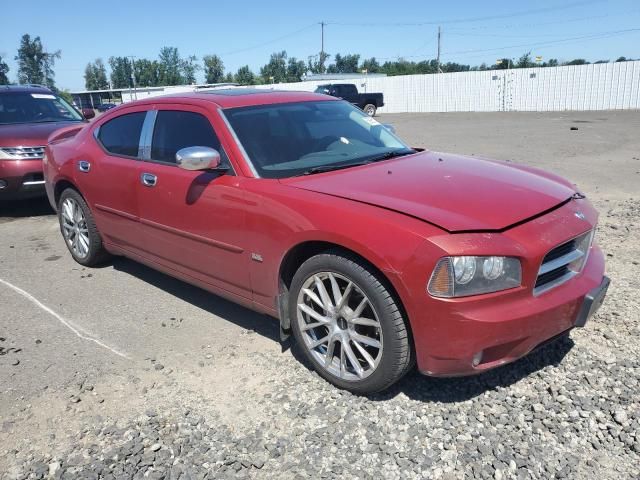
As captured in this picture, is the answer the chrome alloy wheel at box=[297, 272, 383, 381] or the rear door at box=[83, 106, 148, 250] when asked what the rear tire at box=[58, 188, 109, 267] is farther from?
the chrome alloy wheel at box=[297, 272, 383, 381]

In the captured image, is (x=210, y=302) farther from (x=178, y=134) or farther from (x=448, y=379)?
(x=448, y=379)

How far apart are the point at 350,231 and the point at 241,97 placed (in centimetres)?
185

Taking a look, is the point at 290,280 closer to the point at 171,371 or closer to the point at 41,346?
the point at 171,371

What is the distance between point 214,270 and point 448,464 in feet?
6.54

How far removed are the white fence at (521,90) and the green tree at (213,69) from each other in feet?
287

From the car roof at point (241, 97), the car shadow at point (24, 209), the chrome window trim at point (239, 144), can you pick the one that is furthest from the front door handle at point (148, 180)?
A: the car shadow at point (24, 209)

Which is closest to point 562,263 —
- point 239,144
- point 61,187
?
point 239,144

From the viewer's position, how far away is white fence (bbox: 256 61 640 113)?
27953 mm

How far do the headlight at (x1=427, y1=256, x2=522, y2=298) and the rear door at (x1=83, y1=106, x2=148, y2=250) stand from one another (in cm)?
268

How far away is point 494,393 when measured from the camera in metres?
3.02

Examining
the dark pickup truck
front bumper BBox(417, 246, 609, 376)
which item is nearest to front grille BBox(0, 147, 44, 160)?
front bumper BBox(417, 246, 609, 376)

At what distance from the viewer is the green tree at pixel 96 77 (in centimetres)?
12425

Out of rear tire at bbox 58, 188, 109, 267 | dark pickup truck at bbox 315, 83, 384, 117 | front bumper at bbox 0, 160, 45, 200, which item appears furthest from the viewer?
dark pickup truck at bbox 315, 83, 384, 117

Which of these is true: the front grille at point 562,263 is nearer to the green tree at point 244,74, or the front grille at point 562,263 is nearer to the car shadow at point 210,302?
the car shadow at point 210,302
